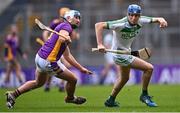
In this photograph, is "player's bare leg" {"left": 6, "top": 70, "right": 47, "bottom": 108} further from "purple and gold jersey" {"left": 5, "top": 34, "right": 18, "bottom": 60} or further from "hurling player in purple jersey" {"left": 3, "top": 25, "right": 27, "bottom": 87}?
"purple and gold jersey" {"left": 5, "top": 34, "right": 18, "bottom": 60}

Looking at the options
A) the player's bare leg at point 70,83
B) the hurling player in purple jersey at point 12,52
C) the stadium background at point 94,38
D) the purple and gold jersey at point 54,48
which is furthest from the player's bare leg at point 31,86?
the stadium background at point 94,38

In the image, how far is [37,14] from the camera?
3262 centimetres

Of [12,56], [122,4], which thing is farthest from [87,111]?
[122,4]

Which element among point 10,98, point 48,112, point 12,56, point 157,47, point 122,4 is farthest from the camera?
point 122,4

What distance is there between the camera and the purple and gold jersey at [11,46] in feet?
96.6

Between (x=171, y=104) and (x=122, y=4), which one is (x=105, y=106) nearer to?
(x=171, y=104)

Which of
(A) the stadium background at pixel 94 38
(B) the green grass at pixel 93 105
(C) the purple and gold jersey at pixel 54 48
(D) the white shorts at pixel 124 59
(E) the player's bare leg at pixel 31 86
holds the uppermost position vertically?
(C) the purple and gold jersey at pixel 54 48

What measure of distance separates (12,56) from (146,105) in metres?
13.3

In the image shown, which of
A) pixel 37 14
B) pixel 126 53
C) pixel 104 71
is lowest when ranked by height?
pixel 104 71

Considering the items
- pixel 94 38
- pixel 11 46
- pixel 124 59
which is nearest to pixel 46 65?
pixel 124 59

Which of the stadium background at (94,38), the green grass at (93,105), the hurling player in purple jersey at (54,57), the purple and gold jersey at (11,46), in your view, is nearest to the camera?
the green grass at (93,105)

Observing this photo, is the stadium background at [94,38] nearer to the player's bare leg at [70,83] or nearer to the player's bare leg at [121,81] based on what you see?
the player's bare leg at [121,81]

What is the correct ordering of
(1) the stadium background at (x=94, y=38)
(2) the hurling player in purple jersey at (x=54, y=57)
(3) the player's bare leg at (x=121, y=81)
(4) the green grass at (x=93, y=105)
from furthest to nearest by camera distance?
(1) the stadium background at (x=94, y=38), (3) the player's bare leg at (x=121, y=81), (2) the hurling player in purple jersey at (x=54, y=57), (4) the green grass at (x=93, y=105)

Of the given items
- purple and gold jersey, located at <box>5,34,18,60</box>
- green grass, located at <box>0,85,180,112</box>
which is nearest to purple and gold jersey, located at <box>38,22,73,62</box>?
green grass, located at <box>0,85,180,112</box>
